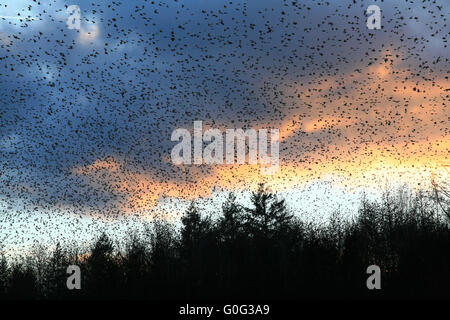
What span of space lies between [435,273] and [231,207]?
3297 cm

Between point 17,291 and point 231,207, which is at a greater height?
point 231,207

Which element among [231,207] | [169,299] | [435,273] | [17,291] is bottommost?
[17,291]

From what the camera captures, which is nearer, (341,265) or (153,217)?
(341,265)

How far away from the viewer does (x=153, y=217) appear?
210ft

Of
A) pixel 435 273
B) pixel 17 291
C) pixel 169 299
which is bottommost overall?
pixel 17 291

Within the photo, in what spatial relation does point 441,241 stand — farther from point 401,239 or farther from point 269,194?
point 269,194

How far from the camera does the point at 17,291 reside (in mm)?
47375

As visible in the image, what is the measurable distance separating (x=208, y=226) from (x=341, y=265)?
93.0 ft

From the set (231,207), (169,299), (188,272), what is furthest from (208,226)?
(169,299)
